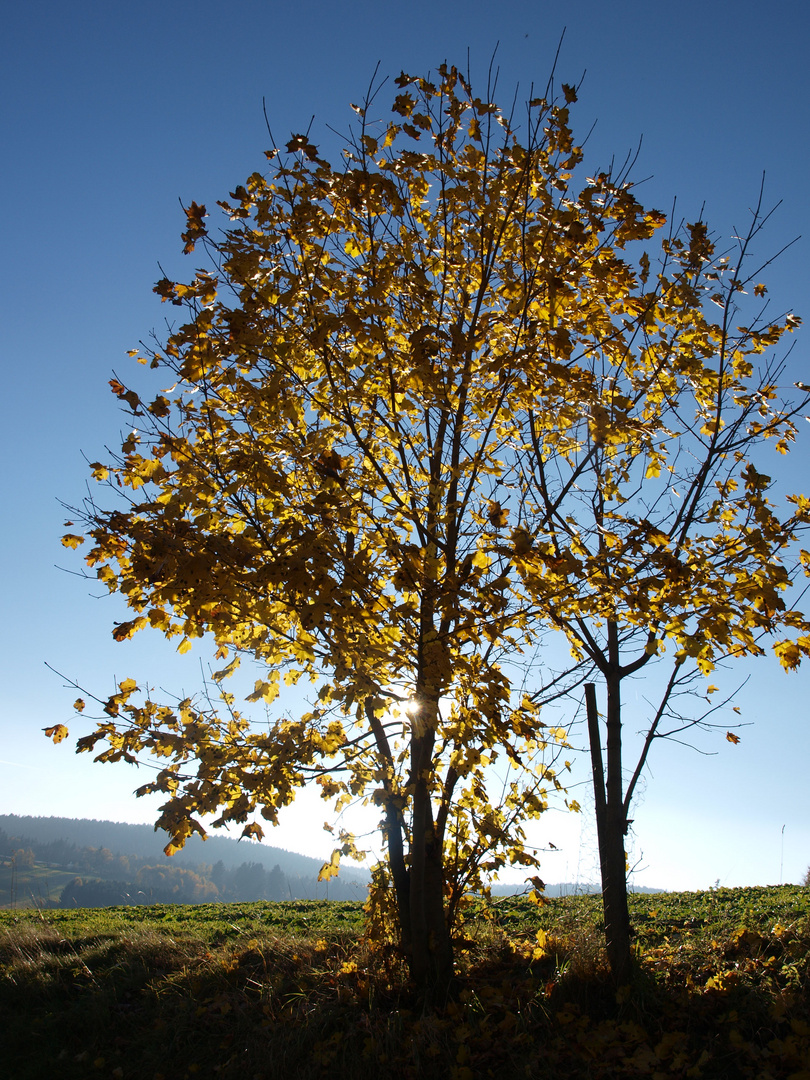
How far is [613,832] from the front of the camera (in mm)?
4340

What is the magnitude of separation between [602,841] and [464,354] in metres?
3.51

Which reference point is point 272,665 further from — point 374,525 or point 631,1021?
point 631,1021

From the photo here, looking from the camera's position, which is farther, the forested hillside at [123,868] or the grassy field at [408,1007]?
the forested hillside at [123,868]

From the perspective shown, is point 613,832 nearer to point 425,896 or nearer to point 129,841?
point 425,896

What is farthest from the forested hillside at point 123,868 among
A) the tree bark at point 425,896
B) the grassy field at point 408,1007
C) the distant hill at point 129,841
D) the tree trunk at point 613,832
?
the tree trunk at point 613,832

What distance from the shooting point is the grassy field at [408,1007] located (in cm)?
338

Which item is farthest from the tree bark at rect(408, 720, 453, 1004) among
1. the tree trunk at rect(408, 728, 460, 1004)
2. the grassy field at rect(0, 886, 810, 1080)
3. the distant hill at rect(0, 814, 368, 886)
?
the distant hill at rect(0, 814, 368, 886)

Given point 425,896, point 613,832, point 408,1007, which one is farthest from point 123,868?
point 613,832

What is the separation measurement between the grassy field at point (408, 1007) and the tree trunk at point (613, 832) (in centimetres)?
16

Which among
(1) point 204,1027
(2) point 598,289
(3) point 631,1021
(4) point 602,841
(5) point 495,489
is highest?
(2) point 598,289

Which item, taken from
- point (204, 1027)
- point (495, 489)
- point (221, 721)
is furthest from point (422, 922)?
point (495, 489)

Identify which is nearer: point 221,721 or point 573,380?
point 573,380

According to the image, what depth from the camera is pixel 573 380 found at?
347cm

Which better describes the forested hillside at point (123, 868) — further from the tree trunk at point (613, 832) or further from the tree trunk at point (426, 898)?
the tree trunk at point (613, 832)
